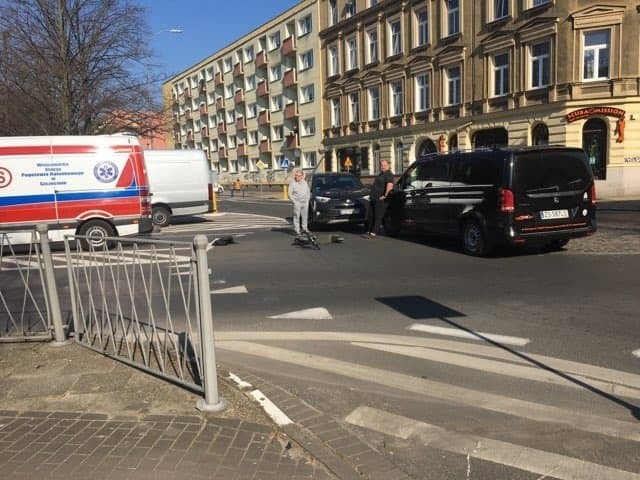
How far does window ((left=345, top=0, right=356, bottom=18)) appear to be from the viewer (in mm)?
40053

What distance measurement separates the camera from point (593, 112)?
25219mm

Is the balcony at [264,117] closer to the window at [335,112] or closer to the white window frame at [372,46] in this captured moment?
the window at [335,112]

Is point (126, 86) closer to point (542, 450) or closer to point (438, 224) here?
point (438, 224)

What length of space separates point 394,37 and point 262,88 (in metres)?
21.8

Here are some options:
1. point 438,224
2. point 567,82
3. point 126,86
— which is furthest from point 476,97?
point 438,224

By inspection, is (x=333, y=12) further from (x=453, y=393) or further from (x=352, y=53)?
(x=453, y=393)

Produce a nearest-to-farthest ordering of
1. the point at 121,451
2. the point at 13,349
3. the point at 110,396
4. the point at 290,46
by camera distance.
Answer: the point at 121,451, the point at 110,396, the point at 13,349, the point at 290,46

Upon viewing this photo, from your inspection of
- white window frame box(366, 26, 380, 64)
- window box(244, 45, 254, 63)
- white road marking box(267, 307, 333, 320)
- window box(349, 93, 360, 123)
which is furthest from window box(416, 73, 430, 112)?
white road marking box(267, 307, 333, 320)

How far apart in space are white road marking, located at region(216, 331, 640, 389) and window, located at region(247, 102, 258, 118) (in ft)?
177

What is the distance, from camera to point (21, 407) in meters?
4.04

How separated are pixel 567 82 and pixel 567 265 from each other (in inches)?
749

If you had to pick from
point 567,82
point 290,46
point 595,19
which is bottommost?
point 567,82

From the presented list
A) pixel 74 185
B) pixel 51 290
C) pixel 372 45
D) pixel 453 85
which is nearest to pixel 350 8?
pixel 372 45

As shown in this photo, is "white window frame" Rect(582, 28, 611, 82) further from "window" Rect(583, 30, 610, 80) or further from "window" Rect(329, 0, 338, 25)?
"window" Rect(329, 0, 338, 25)
